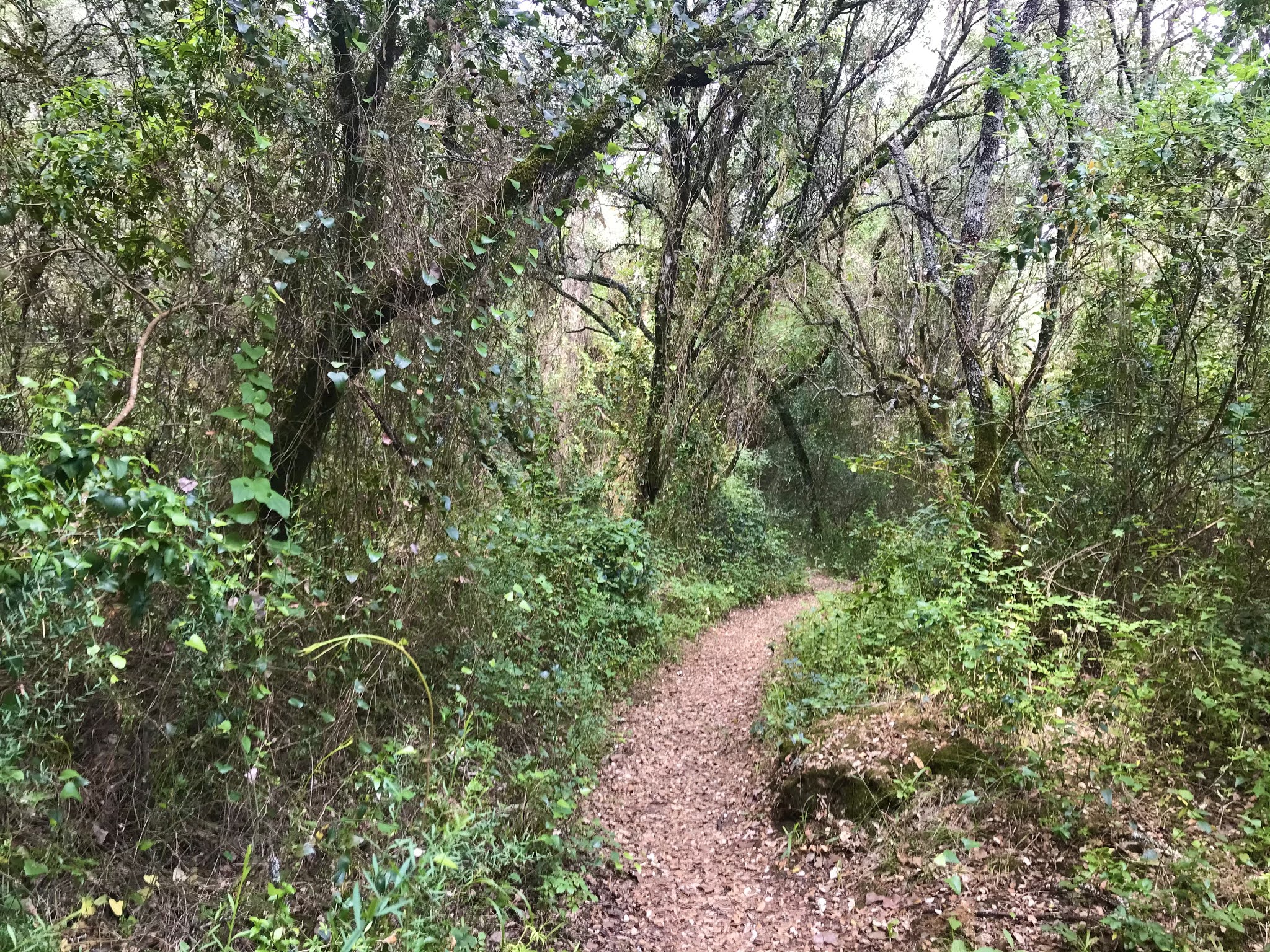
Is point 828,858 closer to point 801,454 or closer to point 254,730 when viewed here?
point 254,730

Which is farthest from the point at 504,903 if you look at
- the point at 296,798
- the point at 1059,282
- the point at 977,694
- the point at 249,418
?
the point at 1059,282

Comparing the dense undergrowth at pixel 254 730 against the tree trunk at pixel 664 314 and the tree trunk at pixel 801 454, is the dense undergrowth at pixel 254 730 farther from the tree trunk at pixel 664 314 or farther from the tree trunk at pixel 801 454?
the tree trunk at pixel 801 454

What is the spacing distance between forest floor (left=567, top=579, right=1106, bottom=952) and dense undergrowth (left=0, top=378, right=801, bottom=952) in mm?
390

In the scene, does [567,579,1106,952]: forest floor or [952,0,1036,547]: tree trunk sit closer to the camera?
[567,579,1106,952]: forest floor

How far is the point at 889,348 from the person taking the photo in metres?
11.5

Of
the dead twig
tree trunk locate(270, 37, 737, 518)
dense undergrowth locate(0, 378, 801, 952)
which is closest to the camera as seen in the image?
dense undergrowth locate(0, 378, 801, 952)

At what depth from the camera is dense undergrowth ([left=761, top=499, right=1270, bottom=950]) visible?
9.41 feet

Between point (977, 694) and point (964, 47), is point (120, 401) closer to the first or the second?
point (977, 694)

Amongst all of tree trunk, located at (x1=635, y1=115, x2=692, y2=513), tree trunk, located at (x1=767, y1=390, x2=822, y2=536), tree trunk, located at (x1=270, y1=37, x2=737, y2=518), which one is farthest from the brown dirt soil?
tree trunk, located at (x1=767, y1=390, x2=822, y2=536)

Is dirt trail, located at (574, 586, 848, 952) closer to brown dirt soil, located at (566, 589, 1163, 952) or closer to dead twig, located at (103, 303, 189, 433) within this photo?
brown dirt soil, located at (566, 589, 1163, 952)

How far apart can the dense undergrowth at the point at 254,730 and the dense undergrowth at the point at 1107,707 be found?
7.17 ft

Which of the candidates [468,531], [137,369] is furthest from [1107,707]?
[137,369]

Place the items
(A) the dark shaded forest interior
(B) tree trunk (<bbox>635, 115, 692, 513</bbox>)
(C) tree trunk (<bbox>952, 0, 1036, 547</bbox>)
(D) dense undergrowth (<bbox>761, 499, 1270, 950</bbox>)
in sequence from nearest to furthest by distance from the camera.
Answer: (A) the dark shaded forest interior
(D) dense undergrowth (<bbox>761, 499, 1270, 950</bbox>)
(C) tree trunk (<bbox>952, 0, 1036, 547</bbox>)
(B) tree trunk (<bbox>635, 115, 692, 513</bbox>)

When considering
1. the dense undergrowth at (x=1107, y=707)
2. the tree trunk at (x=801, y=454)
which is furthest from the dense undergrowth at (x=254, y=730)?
the tree trunk at (x=801, y=454)
